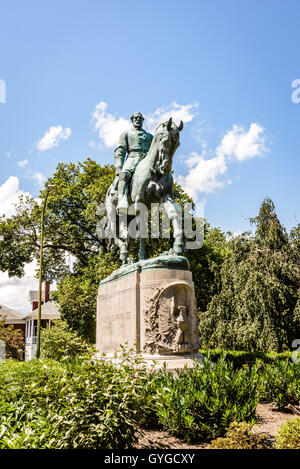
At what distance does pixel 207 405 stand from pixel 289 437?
45.3 inches

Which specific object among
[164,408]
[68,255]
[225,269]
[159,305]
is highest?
[68,255]

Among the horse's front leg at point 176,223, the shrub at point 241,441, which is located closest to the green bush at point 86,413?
the shrub at point 241,441

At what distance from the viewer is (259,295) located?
16047 millimetres

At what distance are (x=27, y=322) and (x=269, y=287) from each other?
36303mm

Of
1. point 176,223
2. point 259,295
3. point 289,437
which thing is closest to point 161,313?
point 176,223

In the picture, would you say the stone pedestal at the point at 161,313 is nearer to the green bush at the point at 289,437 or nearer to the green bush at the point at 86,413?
the green bush at the point at 289,437

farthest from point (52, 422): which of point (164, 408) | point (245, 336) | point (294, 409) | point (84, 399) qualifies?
point (245, 336)

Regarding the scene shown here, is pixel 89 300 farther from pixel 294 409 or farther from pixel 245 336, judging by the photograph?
pixel 294 409

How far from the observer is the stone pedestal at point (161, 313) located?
25.4 ft

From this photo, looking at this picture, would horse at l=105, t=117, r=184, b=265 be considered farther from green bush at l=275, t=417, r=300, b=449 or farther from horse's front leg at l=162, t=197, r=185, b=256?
green bush at l=275, t=417, r=300, b=449

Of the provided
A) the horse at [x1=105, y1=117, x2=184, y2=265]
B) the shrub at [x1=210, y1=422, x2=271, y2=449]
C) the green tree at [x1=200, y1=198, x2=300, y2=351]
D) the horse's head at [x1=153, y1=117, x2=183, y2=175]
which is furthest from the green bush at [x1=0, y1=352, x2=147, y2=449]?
the green tree at [x1=200, y1=198, x2=300, y2=351]

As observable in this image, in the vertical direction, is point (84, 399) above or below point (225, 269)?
below

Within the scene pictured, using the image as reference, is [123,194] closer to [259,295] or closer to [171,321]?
[171,321]
